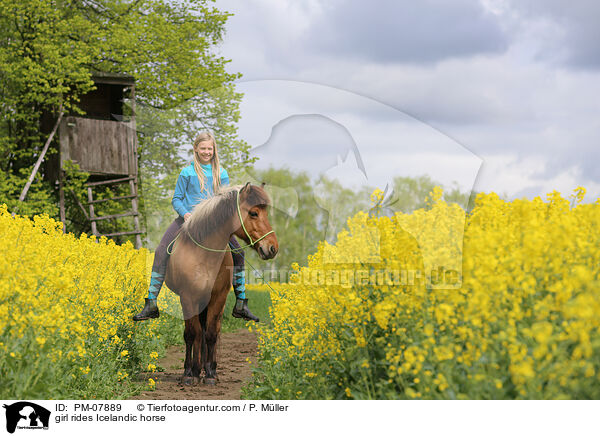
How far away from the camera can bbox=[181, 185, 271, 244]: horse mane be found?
6293 mm

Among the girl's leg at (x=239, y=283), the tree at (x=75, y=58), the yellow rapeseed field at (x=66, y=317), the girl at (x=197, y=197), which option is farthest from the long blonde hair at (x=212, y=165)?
the tree at (x=75, y=58)

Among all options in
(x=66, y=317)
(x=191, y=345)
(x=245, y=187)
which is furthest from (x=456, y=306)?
(x=191, y=345)

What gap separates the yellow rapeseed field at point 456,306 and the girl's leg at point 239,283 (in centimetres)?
117

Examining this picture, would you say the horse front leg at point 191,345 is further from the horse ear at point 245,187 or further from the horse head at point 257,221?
the horse ear at point 245,187

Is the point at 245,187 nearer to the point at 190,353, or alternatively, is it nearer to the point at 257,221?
the point at 257,221

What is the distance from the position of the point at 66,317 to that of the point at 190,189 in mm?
1903

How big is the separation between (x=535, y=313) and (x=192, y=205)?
420 cm

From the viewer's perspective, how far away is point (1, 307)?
4477mm

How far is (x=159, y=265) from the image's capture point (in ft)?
23.3

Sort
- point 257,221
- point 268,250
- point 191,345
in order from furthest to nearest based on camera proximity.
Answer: point 191,345 < point 257,221 < point 268,250

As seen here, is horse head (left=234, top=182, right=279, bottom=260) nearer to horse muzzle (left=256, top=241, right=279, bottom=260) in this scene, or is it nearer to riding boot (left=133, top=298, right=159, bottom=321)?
horse muzzle (left=256, top=241, right=279, bottom=260)

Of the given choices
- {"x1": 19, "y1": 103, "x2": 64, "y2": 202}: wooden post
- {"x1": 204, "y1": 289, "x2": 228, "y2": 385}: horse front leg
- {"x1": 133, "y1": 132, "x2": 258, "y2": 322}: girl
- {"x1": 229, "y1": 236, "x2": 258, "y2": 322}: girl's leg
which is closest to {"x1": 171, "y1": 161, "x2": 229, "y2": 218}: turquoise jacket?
{"x1": 133, "y1": 132, "x2": 258, "y2": 322}: girl

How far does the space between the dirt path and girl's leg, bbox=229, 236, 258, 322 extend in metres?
0.93
